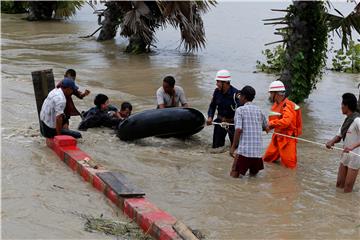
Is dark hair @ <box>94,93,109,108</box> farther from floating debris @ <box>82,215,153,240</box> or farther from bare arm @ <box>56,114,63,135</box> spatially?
floating debris @ <box>82,215,153,240</box>

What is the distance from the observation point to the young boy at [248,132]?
326 inches

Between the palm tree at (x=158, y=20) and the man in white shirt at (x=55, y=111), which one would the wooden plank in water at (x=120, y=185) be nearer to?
the man in white shirt at (x=55, y=111)

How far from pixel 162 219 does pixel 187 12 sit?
16.5 meters

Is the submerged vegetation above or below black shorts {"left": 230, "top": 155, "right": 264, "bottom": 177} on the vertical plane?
above

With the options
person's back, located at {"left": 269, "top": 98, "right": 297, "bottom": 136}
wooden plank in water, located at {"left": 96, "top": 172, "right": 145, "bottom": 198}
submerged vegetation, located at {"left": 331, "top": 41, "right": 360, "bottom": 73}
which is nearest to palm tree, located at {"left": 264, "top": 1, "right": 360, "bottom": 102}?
person's back, located at {"left": 269, "top": 98, "right": 297, "bottom": 136}

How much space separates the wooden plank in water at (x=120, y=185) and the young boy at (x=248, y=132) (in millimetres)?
1889

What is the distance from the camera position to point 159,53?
24078 millimetres

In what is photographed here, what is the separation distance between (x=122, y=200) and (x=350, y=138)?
3.10m

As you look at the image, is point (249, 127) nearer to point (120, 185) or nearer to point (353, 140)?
point (353, 140)

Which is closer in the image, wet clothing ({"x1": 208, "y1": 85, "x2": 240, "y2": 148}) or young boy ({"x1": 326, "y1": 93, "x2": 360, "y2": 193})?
young boy ({"x1": 326, "y1": 93, "x2": 360, "y2": 193})

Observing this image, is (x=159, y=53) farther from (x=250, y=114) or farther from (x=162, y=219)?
(x=162, y=219)

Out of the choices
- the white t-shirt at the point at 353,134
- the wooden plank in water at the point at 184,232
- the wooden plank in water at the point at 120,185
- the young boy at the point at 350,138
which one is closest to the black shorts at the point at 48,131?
the wooden plank in water at the point at 120,185

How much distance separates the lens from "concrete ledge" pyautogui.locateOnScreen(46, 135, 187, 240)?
230 inches

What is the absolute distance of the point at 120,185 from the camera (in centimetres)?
697
